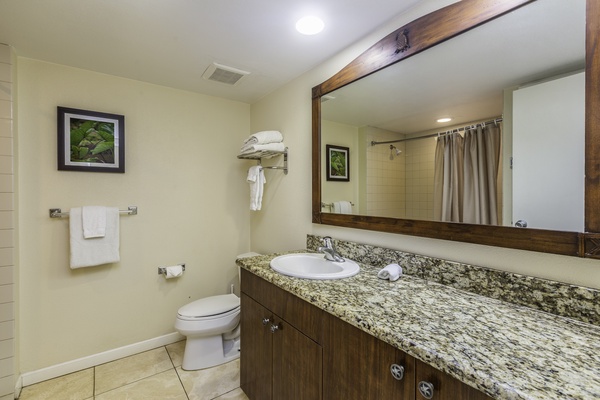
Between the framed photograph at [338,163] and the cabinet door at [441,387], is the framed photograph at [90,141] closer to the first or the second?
the framed photograph at [338,163]

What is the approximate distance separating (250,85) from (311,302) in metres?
1.85

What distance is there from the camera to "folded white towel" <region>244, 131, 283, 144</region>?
6.92ft

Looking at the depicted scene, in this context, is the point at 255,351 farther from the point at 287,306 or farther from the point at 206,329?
the point at 206,329

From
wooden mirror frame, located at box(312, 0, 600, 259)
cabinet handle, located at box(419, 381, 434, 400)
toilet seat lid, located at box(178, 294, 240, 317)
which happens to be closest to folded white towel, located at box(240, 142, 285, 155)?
wooden mirror frame, located at box(312, 0, 600, 259)

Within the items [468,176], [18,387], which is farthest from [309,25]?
[18,387]

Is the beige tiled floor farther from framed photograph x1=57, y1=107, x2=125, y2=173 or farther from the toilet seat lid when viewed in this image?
framed photograph x1=57, y1=107, x2=125, y2=173

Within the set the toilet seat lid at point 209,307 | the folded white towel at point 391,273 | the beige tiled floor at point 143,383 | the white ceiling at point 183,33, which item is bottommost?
the beige tiled floor at point 143,383

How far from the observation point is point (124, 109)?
2.12m

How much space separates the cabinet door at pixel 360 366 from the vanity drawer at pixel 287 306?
0.07 m

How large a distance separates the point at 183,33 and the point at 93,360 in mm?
2338

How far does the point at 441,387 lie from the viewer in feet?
2.28

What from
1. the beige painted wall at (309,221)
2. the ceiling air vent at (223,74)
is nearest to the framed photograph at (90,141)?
the ceiling air vent at (223,74)

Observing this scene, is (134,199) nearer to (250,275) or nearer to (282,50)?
(250,275)

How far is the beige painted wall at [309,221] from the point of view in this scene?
961 millimetres
